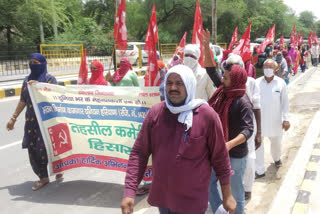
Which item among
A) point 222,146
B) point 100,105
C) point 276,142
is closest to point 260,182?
point 276,142

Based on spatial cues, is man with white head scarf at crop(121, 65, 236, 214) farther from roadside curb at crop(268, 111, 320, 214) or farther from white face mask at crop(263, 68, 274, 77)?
white face mask at crop(263, 68, 274, 77)

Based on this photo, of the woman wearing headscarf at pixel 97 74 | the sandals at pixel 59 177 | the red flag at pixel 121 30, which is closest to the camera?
the sandals at pixel 59 177

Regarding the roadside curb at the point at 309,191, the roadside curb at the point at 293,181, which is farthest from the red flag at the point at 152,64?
the roadside curb at the point at 309,191

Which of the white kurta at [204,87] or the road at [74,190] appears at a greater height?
the white kurta at [204,87]

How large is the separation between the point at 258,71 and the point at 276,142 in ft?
10.5

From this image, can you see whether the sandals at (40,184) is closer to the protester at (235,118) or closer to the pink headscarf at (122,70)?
the pink headscarf at (122,70)

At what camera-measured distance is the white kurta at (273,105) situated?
4688mm

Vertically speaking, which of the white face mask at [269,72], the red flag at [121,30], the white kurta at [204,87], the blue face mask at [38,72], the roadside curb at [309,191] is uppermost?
the red flag at [121,30]

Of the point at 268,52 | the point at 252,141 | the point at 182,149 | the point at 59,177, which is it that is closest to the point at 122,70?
the point at 59,177

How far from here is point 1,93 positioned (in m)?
11.4

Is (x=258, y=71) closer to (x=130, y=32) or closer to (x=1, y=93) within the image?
(x=1, y=93)

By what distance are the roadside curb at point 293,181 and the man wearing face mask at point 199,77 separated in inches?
55.1

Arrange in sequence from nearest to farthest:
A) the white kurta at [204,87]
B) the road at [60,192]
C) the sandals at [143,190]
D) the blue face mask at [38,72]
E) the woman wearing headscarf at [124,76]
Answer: the road at [60,192] < the white kurta at [204,87] < the sandals at [143,190] < the blue face mask at [38,72] < the woman wearing headscarf at [124,76]

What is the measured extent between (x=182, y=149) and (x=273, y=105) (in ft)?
10.0
